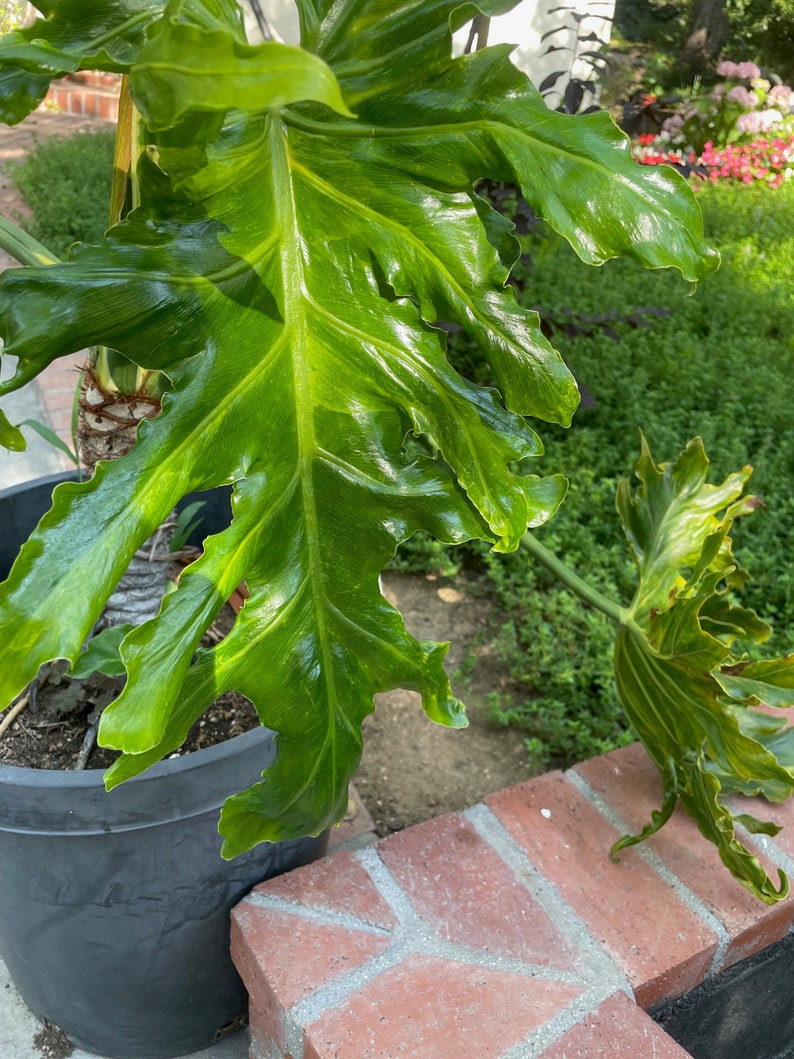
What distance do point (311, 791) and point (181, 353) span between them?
44cm

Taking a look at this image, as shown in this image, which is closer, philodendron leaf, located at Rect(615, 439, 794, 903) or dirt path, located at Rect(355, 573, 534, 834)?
philodendron leaf, located at Rect(615, 439, 794, 903)

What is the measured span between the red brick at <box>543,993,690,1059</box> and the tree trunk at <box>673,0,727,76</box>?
354 inches

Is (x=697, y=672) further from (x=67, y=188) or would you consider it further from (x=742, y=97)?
(x=742, y=97)

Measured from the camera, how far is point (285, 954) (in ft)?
3.56

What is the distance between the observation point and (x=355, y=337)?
872 mm

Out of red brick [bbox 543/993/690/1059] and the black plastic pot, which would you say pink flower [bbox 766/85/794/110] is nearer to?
the black plastic pot

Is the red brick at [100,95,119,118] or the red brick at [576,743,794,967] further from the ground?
the red brick at [100,95,119,118]

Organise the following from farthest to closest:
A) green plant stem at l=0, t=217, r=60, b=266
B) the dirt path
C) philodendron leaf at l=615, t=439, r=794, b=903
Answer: the dirt path → philodendron leaf at l=615, t=439, r=794, b=903 → green plant stem at l=0, t=217, r=60, b=266

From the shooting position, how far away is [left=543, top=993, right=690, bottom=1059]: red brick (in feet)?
3.31

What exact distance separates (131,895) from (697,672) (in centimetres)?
71

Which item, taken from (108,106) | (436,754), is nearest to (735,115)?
(108,106)

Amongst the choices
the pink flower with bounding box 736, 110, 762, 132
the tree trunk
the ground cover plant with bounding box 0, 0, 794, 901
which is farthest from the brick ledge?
the tree trunk

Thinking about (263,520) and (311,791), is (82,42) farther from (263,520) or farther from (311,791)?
(311,791)

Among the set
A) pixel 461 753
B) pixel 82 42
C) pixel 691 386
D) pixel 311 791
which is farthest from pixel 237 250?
pixel 691 386
